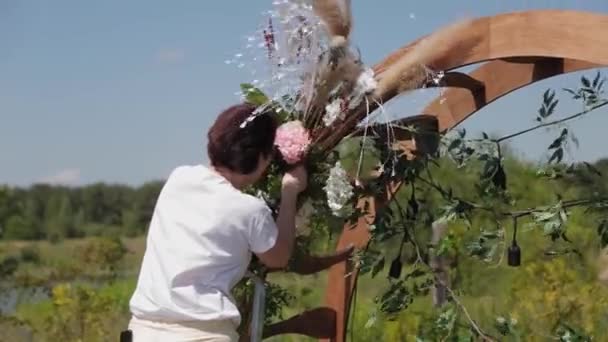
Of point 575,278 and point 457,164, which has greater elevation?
point 457,164

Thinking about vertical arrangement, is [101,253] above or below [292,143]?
below

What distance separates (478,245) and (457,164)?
24cm

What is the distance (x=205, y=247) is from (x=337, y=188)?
457 millimetres

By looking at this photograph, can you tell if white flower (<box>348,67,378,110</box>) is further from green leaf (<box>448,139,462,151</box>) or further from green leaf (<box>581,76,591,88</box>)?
green leaf (<box>581,76,591,88</box>)

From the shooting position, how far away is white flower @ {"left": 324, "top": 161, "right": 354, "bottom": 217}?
3.07m

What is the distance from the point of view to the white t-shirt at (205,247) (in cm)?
276

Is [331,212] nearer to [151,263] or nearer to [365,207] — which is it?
[365,207]

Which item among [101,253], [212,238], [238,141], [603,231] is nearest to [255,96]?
[238,141]

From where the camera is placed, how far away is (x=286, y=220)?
2875mm

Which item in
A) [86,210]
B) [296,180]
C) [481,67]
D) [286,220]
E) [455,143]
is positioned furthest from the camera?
[86,210]

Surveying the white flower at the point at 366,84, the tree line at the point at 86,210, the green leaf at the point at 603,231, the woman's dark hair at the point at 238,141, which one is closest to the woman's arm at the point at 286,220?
the woman's dark hair at the point at 238,141

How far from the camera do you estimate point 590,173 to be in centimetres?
329

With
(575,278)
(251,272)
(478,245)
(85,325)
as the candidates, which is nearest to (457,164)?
(478,245)

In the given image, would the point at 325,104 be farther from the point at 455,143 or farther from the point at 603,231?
the point at 603,231
